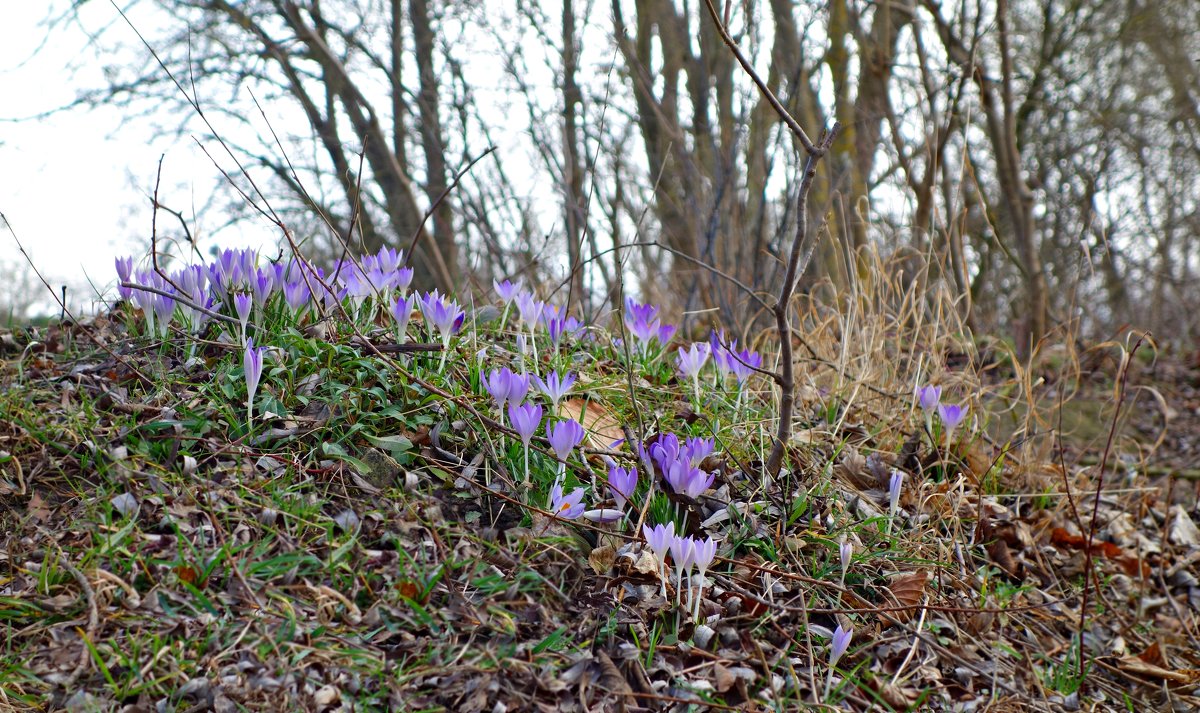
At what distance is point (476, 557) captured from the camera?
2297 mm

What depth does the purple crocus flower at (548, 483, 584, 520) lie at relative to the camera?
2.39 metres

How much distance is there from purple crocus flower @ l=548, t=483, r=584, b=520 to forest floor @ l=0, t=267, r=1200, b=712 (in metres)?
0.03

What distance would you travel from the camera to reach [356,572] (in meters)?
2.21

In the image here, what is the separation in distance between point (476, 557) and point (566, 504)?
1.01 feet

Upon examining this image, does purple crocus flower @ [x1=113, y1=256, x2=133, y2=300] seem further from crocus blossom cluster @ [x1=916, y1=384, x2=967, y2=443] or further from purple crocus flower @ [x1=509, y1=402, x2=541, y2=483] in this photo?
crocus blossom cluster @ [x1=916, y1=384, x2=967, y2=443]

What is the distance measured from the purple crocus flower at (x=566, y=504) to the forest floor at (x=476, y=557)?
3 centimetres

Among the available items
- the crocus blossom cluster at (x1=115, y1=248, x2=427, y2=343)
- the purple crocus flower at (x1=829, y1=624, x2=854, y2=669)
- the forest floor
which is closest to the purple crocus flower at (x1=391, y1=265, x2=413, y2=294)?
the crocus blossom cluster at (x1=115, y1=248, x2=427, y2=343)

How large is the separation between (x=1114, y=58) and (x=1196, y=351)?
617 centimetres

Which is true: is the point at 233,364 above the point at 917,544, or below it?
above

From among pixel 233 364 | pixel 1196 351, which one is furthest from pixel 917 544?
pixel 1196 351

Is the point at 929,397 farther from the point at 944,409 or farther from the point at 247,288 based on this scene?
the point at 247,288

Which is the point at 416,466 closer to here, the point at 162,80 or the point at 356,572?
the point at 356,572

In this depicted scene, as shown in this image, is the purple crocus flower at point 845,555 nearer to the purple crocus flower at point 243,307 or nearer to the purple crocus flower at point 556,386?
the purple crocus flower at point 556,386

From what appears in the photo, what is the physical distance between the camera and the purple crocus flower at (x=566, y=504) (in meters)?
2.39
